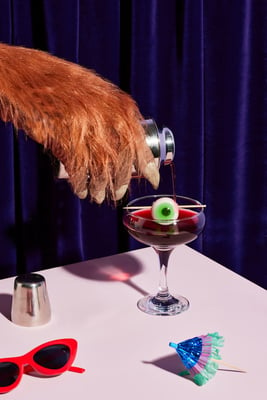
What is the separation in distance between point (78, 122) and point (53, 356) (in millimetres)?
315

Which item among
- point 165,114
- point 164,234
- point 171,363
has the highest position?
point 165,114

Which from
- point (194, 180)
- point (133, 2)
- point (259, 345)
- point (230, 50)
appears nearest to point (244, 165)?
point (194, 180)

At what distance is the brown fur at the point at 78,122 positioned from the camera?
0.74 meters

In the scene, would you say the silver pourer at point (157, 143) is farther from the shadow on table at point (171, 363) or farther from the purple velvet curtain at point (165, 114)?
the purple velvet curtain at point (165, 114)

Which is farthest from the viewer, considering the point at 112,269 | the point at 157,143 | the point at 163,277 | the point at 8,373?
the point at 112,269

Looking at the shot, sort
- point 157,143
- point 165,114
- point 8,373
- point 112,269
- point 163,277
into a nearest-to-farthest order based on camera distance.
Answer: point 8,373
point 157,143
point 163,277
point 112,269
point 165,114

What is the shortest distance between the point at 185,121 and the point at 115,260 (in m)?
0.47

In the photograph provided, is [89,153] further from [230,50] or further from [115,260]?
[230,50]

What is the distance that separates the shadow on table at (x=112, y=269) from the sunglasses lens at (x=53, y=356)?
0.26 meters

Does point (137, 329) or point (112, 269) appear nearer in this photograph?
point (137, 329)

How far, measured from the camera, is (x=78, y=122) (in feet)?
2.44

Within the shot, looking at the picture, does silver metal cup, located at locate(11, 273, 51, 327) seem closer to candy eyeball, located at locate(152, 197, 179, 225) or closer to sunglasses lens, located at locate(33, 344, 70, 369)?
sunglasses lens, located at locate(33, 344, 70, 369)

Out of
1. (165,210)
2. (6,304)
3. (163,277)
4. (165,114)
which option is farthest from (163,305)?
(165,114)

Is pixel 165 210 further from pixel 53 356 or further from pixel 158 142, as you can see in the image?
pixel 53 356
